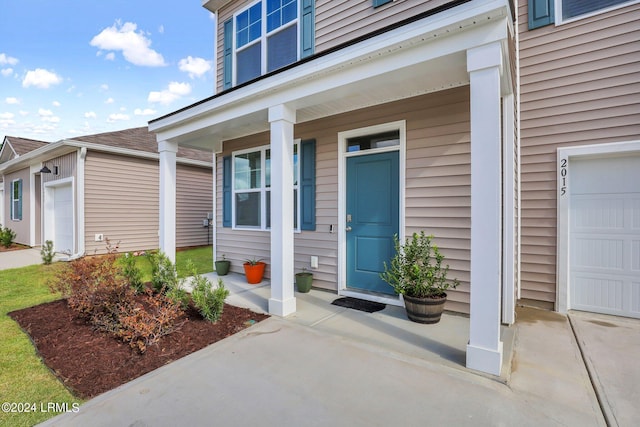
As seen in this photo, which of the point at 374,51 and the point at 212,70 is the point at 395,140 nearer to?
the point at 374,51

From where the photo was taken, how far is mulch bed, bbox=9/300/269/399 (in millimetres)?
2104

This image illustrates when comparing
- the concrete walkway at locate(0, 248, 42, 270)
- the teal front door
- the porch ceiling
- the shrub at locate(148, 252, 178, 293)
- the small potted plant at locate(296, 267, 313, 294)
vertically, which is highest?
the porch ceiling

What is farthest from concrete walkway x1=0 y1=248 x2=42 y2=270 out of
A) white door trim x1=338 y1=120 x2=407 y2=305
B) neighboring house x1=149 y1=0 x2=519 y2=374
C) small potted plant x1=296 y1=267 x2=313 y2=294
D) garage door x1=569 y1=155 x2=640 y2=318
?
garage door x1=569 y1=155 x2=640 y2=318

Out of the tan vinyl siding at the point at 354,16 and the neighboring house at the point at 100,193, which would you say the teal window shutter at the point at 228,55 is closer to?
the tan vinyl siding at the point at 354,16

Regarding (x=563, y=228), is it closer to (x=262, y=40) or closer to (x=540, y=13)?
(x=540, y=13)

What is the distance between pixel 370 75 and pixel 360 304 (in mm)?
2557

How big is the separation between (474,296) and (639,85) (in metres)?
2.91

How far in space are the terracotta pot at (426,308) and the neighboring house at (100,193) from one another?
764 cm

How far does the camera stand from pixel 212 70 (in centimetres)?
581

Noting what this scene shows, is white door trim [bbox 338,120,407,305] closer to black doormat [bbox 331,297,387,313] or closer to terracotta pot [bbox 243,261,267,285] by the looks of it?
black doormat [bbox 331,297,387,313]

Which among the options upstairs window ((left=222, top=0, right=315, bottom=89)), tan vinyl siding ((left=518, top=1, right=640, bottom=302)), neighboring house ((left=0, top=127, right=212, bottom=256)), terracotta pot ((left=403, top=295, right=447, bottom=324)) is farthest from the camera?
neighboring house ((left=0, top=127, right=212, bottom=256))

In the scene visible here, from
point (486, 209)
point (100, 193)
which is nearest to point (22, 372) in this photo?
point (486, 209)

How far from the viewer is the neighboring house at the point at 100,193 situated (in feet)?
24.3

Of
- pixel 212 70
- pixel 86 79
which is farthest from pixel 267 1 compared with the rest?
pixel 86 79
